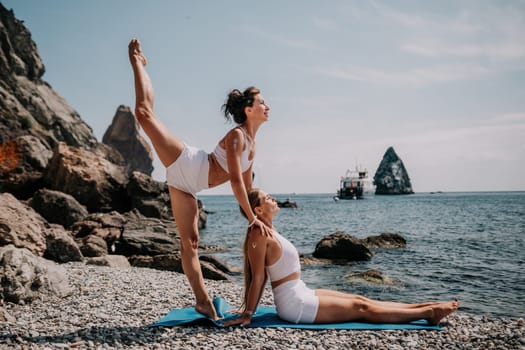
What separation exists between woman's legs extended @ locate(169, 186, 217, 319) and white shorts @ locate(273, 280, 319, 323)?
88 centimetres

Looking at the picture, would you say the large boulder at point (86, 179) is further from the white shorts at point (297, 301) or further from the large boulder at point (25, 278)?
the white shorts at point (297, 301)

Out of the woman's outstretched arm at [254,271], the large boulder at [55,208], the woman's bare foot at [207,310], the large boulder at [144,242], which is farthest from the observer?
the large boulder at [55,208]

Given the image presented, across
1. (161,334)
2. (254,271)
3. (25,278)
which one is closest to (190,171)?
(254,271)

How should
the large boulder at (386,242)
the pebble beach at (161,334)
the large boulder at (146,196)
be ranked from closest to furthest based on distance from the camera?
the pebble beach at (161,334) → the large boulder at (386,242) → the large boulder at (146,196)

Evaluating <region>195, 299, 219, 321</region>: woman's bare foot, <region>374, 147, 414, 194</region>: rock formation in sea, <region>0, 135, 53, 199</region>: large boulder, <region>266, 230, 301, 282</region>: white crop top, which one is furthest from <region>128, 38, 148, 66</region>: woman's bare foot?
<region>374, 147, 414, 194</region>: rock formation in sea

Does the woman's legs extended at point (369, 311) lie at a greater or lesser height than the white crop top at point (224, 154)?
lesser

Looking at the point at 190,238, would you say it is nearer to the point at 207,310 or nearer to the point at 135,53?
the point at 207,310

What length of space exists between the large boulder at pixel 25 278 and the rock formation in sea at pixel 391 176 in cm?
14447

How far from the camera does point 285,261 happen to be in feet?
16.3

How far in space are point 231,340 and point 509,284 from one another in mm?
10653

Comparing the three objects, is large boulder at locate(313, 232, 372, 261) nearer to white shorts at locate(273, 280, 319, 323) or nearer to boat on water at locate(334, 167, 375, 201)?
white shorts at locate(273, 280, 319, 323)

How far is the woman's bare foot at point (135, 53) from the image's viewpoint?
16.3 ft

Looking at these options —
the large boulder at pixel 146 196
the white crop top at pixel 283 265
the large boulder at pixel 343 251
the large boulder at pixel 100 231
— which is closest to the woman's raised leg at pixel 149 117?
the white crop top at pixel 283 265

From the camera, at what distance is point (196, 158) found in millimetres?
4961
